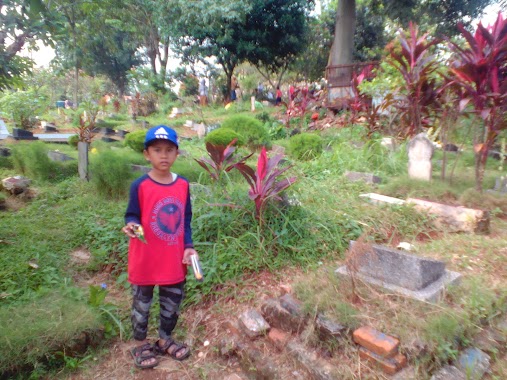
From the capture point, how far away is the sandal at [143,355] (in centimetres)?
231

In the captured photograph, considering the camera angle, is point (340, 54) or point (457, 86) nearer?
point (457, 86)

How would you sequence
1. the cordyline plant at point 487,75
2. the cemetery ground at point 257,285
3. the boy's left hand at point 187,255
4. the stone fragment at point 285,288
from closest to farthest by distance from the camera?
the cemetery ground at point 257,285 → the boy's left hand at point 187,255 → the stone fragment at point 285,288 → the cordyline plant at point 487,75

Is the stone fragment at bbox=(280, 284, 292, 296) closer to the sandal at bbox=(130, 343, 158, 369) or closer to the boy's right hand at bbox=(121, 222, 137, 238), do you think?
the sandal at bbox=(130, 343, 158, 369)

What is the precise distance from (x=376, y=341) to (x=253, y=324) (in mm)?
833

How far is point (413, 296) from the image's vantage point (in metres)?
2.15

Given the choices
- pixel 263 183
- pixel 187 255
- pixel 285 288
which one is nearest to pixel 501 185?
pixel 263 183

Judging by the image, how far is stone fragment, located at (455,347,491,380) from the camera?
1.72 metres

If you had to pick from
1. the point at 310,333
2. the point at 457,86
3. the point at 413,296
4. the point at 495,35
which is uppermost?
the point at 495,35

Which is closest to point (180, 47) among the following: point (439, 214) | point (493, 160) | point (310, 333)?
point (493, 160)

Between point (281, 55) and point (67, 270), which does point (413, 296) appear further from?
point (281, 55)

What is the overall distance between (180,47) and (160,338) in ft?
53.0

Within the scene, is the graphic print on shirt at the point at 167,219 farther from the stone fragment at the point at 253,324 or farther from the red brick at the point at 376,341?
the red brick at the point at 376,341

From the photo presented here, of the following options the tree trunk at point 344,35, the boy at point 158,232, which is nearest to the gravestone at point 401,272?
the boy at point 158,232

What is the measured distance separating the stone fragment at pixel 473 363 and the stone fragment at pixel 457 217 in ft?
5.57
